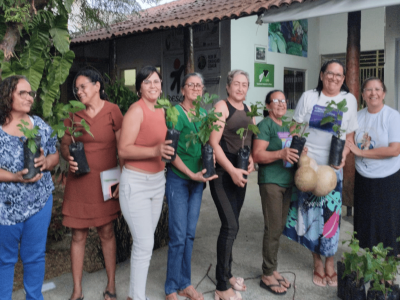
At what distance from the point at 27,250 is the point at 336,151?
7.64 feet

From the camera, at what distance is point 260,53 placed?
9.48 meters

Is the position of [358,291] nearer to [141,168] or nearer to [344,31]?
[141,168]

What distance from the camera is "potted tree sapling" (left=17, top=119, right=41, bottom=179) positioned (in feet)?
7.43

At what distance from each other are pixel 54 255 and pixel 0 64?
2.21 metres

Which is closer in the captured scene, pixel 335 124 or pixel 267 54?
pixel 335 124

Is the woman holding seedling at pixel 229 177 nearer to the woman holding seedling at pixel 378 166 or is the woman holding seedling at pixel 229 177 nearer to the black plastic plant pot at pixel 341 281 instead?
the black plastic plant pot at pixel 341 281

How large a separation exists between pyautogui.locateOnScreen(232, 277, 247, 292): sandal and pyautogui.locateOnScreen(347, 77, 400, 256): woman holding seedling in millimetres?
1202

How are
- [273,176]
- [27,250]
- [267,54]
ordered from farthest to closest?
[267,54]
[273,176]
[27,250]

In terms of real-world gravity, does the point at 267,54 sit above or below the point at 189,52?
above

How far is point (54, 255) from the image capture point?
430 centimetres

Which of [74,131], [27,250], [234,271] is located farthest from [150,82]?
[234,271]

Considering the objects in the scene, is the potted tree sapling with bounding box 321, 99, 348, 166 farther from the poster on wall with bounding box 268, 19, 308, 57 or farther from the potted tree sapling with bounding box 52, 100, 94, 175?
the poster on wall with bounding box 268, 19, 308, 57

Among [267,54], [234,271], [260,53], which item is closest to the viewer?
[234,271]

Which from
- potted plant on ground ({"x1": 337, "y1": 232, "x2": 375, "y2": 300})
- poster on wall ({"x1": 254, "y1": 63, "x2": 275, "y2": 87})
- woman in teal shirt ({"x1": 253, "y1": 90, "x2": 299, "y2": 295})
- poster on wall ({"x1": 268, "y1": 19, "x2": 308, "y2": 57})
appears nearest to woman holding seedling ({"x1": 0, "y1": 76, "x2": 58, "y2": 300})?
woman in teal shirt ({"x1": 253, "y1": 90, "x2": 299, "y2": 295})
